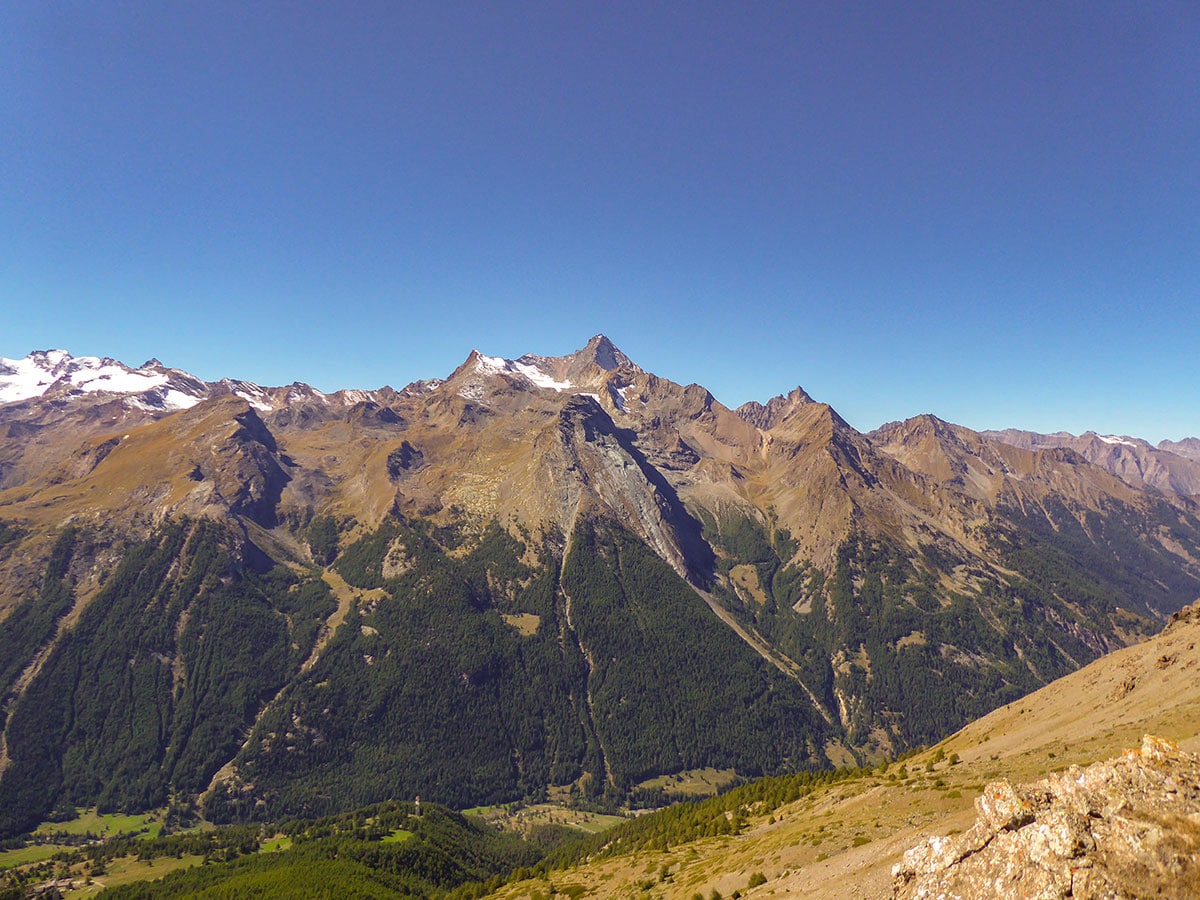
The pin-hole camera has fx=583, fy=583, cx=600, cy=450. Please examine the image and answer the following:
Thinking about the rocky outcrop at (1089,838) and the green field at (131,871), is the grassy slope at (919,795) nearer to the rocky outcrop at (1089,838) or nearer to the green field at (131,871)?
the rocky outcrop at (1089,838)

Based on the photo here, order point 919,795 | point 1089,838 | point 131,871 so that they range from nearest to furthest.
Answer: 1. point 1089,838
2. point 919,795
3. point 131,871

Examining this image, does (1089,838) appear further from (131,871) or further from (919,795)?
(131,871)

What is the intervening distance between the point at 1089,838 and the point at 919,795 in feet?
166

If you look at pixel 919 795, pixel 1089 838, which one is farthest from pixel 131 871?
pixel 1089 838

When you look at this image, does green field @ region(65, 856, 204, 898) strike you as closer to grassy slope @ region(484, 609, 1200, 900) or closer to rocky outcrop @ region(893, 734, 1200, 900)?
grassy slope @ region(484, 609, 1200, 900)

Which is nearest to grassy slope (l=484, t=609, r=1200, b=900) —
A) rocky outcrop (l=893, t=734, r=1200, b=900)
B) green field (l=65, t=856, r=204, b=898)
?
rocky outcrop (l=893, t=734, r=1200, b=900)

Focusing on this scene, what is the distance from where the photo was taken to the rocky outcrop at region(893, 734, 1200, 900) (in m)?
20.4

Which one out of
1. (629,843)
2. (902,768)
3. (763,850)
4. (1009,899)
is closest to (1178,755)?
(1009,899)

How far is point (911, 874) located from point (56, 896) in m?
227

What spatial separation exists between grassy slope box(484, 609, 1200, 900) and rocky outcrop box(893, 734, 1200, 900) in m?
13.4

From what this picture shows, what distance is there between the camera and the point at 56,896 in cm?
15512

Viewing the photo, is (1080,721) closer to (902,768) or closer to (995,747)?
(995,747)

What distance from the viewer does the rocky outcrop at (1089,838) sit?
20.4m

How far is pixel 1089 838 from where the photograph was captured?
71.2 ft
